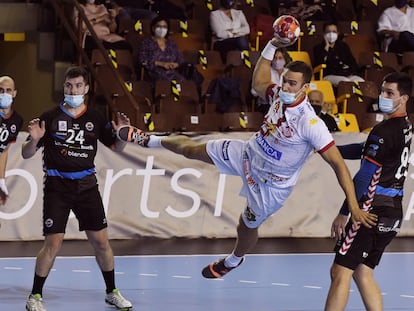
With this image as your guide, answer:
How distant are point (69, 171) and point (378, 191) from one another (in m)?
2.70

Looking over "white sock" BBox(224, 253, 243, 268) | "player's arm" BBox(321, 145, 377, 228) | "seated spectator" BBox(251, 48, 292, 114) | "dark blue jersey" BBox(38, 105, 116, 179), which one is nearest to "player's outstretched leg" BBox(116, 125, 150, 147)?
"dark blue jersey" BBox(38, 105, 116, 179)

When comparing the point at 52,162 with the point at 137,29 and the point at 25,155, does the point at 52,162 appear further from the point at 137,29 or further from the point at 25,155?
the point at 137,29

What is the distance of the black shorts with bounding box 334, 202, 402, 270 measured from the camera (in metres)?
8.23

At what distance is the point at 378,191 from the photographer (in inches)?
326

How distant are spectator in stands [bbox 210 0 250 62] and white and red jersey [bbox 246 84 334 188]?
24.4 feet

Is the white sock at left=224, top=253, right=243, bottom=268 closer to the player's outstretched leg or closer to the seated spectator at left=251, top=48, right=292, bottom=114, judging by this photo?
the player's outstretched leg

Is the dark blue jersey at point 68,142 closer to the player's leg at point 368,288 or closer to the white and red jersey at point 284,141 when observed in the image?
the white and red jersey at point 284,141

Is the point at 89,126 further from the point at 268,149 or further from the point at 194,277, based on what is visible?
the point at 194,277

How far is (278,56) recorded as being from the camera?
15406mm

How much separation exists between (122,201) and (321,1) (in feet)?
22.0

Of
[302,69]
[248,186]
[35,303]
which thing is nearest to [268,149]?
[248,186]

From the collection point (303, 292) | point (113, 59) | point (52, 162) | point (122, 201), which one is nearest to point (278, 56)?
point (113, 59)

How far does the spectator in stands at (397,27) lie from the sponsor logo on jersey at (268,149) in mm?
9050

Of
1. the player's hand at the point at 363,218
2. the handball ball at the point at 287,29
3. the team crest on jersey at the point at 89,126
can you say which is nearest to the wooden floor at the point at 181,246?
the team crest on jersey at the point at 89,126
